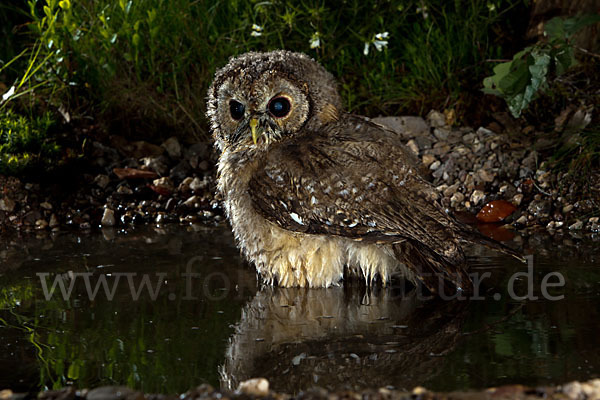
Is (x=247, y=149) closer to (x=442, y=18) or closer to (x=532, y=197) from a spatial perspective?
(x=532, y=197)

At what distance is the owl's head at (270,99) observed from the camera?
398 cm

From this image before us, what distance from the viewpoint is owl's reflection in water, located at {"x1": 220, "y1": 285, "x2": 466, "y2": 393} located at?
280cm

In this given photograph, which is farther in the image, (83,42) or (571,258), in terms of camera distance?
(83,42)

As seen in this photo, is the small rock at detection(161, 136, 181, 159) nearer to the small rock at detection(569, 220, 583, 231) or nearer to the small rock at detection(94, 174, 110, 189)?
the small rock at detection(94, 174, 110, 189)

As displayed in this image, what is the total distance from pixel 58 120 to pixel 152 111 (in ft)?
2.74

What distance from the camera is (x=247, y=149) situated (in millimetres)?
4133

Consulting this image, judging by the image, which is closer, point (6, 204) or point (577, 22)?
point (577, 22)

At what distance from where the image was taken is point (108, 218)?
5766mm

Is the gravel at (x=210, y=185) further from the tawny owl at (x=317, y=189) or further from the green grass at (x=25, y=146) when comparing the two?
the tawny owl at (x=317, y=189)

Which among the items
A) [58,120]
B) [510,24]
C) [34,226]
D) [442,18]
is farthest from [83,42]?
[510,24]

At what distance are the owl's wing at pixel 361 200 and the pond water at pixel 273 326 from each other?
290mm

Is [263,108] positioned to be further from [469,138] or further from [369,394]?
[469,138]

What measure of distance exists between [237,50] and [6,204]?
7.78ft

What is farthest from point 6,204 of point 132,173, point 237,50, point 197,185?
point 237,50
